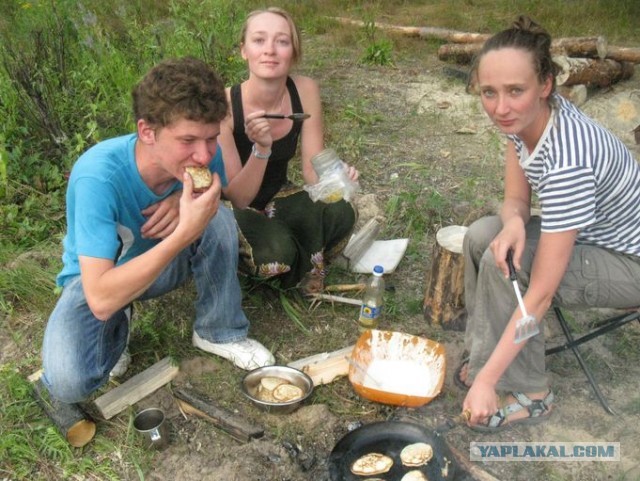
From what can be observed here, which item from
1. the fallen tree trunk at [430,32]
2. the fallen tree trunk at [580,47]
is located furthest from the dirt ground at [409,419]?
the fallen tree trunk at [430,32]

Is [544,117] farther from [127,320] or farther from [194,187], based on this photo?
[127,320]

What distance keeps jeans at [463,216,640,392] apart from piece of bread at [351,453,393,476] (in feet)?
1.95

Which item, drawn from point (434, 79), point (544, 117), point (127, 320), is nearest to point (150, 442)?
point (127, 320)

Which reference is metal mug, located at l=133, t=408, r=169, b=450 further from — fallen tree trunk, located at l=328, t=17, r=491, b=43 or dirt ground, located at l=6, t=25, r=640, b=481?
fallen tree trunk, located at l=328, t=17, r=491, b=43

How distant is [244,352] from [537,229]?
151cm

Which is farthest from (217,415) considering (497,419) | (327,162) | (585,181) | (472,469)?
(585,181)

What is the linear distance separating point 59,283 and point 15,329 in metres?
0.83

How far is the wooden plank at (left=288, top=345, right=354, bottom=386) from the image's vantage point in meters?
2.86

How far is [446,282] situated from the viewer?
3176mm

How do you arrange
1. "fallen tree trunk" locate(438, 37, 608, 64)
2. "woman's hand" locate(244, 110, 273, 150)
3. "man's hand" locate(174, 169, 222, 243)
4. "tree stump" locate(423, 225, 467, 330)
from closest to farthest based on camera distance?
"man's hand" locate(174, 169, 222, 243), "woman's hand" locate(244, 110, 273, 150), "tree stump" locate(423, 225, 467, 330), "fallen tree trunk" locate(438, 37, 608, 64)

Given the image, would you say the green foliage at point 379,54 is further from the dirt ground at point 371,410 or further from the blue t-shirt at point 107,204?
the blue t-shirt at point 107,204

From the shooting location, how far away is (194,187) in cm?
229

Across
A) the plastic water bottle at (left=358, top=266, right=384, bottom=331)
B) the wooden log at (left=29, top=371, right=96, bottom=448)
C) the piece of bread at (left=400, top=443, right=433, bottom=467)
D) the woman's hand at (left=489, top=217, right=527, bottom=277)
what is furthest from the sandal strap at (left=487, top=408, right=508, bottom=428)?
the wooden log at (left=29, top=371, right=96, bottom=448)

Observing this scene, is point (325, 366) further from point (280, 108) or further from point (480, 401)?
point (280, 108)
